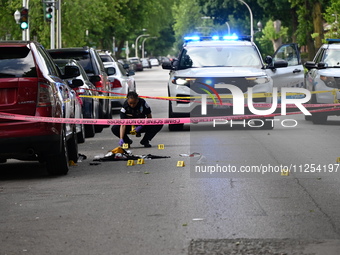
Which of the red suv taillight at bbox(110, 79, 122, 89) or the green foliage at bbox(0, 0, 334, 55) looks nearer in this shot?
the red suv taillight at bbox(110, 79, 122, 89)

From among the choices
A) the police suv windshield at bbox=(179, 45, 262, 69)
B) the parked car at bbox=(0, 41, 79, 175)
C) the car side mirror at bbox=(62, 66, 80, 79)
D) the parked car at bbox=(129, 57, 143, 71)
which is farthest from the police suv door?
the parked car at bbox=(129, 57, 143, 71)

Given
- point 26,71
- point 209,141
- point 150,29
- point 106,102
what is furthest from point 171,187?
point 150,29

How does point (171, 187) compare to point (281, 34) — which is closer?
point (171, 187)

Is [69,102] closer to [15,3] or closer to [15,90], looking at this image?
[15,90]

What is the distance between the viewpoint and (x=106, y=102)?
2238 cm

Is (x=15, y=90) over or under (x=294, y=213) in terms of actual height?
over

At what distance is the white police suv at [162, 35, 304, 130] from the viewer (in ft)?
62.8

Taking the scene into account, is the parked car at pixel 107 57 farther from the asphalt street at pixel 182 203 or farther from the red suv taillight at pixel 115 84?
the asphalt street at pixel 182 203

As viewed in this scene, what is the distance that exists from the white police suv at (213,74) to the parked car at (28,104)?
719 cm

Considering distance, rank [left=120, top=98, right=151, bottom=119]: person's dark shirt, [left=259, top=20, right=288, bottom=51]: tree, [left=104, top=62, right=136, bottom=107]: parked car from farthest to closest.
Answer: [left=259, top=20, right=288, bottom=51]: tree, [left=104, top=62, right=136, bottom=107]: parked car, [left=120, top=98, right=151, bottom=119]: person's dark shirt

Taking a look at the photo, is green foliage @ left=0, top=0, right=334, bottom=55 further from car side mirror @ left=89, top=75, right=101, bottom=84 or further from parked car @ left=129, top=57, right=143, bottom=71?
car side mirror @ left=89, top=75, right=101, bottom=84

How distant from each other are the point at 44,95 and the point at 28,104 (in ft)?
0.77

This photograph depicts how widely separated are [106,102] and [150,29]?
6889 cm

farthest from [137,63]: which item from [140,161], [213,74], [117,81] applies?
[140,161]
